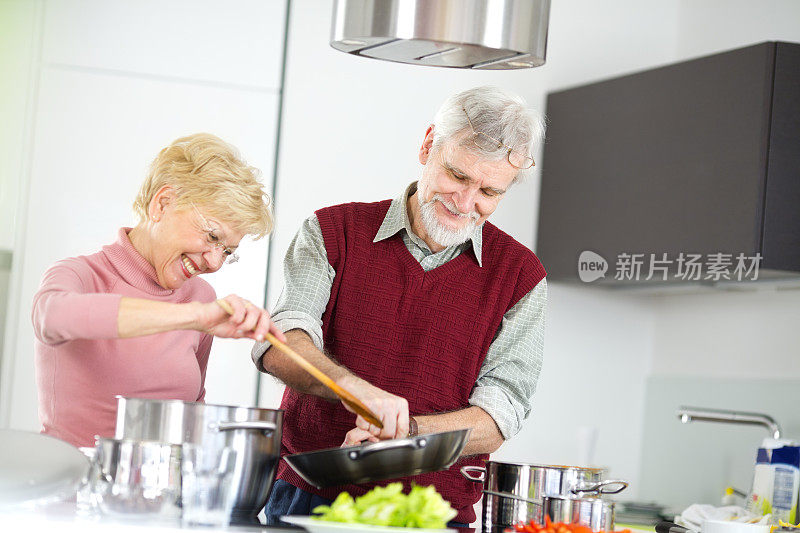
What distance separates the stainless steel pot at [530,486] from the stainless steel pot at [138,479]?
1.69 ft

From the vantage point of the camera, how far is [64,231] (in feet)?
10.2

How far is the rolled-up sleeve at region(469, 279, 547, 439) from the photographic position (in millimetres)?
1998

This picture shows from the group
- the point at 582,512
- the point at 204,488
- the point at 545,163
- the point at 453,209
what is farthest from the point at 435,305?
the point at 545,163

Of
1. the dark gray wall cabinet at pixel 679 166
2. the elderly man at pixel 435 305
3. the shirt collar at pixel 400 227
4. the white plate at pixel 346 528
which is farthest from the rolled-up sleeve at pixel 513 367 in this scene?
the dark gray wall cabinet at pixel 679 166

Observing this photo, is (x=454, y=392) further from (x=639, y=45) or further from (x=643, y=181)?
(x=639, y=45)

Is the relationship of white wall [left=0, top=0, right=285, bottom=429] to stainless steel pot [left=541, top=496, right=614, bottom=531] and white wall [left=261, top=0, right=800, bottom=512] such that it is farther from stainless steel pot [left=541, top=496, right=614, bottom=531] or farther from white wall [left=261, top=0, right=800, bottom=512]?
stainless steel pot [left=541, top=496, right=614, bottom=531]

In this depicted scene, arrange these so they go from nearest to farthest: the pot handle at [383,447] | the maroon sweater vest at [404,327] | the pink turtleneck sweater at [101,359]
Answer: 1. the pot handle at [383,447]
2. the pink turtleneck sweater at [101,359]
3. the maroon sweater vest at [404,327]

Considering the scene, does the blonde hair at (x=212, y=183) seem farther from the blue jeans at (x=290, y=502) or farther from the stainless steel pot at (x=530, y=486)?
the stainless steel pot at (x=530, y=486)

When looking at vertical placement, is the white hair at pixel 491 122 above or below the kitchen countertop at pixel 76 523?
above

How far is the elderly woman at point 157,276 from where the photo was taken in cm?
183

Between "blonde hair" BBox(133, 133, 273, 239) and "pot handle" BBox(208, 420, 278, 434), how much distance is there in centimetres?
51

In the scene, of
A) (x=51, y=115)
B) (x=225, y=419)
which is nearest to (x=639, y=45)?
(x=51, y=115)

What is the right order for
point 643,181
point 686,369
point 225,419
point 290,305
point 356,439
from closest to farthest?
point 225,419, point 356,439, point 290,305, point 643,181, point 686,369

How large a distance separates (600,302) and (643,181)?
1.97 ft
